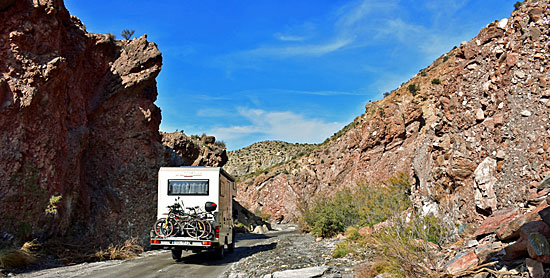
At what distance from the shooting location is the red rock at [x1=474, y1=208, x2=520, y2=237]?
7250 millimetres

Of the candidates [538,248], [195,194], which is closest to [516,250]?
[538,248]

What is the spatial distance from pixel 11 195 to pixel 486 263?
15.7 metres

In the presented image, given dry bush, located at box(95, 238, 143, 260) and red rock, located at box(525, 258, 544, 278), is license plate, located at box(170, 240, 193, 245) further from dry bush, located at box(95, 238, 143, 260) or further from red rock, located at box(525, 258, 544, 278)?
red rock, located at box(525, 258, 544, 278)

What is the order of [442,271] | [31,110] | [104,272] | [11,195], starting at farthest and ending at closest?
[31,110] < [11,195] < [104,272] < [442,271]

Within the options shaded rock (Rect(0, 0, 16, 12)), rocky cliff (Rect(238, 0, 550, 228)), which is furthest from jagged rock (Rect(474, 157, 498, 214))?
shaded rock (Rect(0, 0, 16, 12))

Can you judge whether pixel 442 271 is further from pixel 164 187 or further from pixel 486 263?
pixel 164 187

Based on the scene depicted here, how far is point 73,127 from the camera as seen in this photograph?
61.7ft

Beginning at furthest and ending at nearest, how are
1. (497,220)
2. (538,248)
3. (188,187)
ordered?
(188,187)
(497,220)
(538,248)

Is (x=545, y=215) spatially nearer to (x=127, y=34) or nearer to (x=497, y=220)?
(x=497, y=220)

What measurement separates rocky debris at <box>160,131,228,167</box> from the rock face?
4.00 m

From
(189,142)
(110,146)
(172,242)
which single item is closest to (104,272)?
(172,242)

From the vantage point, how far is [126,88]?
22594 millimetres

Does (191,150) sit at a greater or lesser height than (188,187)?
greater

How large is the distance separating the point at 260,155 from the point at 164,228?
77.7 meters
